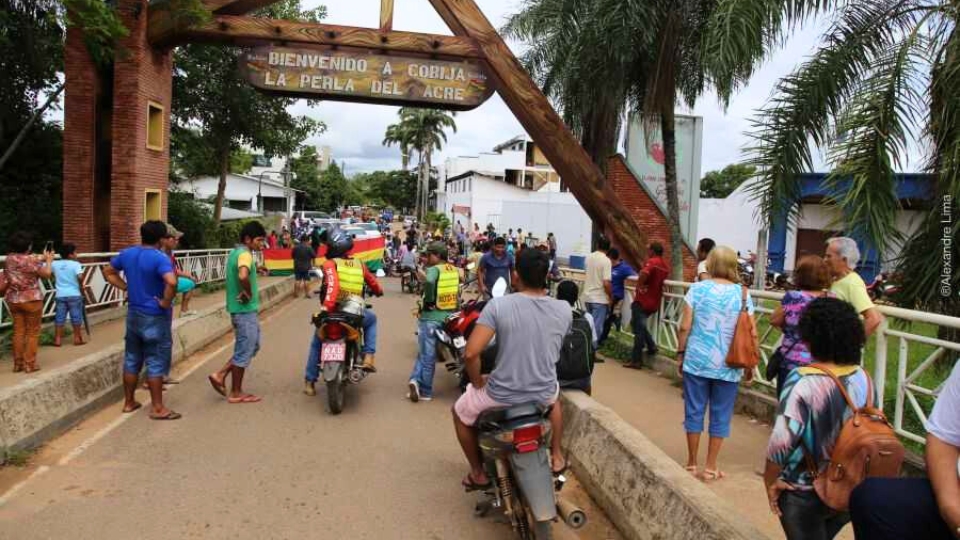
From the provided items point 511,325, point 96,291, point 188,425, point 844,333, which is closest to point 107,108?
point 96,291

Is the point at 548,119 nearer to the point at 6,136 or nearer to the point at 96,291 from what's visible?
the point at 96,291

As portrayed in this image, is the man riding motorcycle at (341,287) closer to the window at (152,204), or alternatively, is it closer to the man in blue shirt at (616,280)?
the man in blue shirt at (616,280)

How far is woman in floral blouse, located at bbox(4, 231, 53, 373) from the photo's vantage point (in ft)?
26.1

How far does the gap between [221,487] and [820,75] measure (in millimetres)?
6801

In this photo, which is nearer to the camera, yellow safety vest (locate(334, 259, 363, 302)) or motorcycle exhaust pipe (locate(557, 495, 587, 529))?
motorcycle exhaust pipe (locate(557, 495, 587, 529))

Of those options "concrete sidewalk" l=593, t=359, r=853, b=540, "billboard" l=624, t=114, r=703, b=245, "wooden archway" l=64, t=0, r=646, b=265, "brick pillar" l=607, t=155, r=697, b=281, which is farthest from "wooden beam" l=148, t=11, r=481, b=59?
"concrete sidewalk" l=593, t=359, r=853, b=540

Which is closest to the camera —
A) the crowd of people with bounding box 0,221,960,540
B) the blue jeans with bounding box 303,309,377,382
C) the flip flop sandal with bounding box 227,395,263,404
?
the crowd of people with bounding box 0,221,960,540

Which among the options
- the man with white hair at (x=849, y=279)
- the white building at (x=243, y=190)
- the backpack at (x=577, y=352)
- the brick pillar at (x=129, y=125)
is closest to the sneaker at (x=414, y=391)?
the backpack at (x=577, y=352)

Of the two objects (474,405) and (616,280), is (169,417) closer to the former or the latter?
(474,405)

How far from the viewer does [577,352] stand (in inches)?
203

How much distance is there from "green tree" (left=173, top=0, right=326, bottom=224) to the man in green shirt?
1419 centimetres

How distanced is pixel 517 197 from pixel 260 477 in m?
50.7

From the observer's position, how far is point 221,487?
16.8 ft

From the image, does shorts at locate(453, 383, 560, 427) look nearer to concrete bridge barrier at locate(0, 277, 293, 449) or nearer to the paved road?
the paved road
